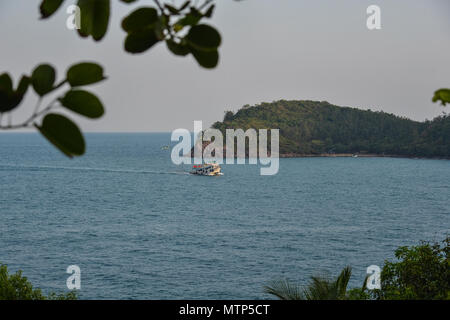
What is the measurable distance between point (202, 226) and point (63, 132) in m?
25.7

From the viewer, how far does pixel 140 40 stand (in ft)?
1.27

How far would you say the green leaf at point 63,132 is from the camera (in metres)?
0.30

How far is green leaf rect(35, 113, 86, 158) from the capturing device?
0.97 feet

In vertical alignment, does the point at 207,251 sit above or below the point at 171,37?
below

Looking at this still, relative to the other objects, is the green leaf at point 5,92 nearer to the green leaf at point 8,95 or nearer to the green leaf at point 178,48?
the green leaf at point 8,95

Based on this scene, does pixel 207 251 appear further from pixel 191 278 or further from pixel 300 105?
pixel 300 105

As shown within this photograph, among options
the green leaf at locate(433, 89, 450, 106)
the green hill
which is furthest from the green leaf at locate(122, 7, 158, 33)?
the green hill

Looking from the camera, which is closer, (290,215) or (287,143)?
(290,215)

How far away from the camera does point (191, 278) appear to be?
17672mm

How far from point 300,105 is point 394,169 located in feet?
74.6
